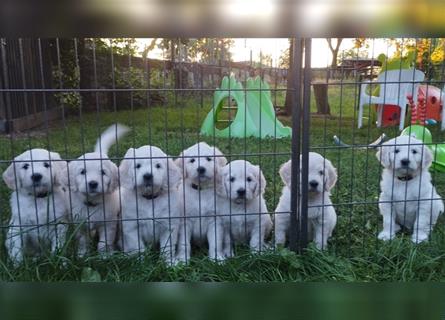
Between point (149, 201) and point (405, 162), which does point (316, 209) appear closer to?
point (405, 162)

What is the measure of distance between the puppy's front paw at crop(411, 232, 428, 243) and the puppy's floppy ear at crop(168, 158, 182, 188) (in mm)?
1859

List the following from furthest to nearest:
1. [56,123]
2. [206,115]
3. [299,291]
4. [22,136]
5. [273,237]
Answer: [206,115], [56,123], [22,136], [273,237], [299,291]

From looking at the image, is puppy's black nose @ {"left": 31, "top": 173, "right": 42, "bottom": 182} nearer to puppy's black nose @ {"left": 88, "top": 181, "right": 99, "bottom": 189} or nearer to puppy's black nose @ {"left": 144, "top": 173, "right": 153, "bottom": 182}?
puppy's black nose @ {"left": 88, "top": 181, "right": 99, "bottom": 189}

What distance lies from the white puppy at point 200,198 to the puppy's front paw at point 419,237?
1500 millimetres

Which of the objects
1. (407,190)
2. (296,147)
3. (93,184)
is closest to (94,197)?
(93,184)

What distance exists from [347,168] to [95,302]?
521 cm

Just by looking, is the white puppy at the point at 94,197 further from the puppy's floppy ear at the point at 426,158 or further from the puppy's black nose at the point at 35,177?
the puppy's floppy ear at the point at 426,158

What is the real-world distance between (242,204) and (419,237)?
1439mm

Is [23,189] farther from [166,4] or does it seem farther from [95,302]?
[166,4]

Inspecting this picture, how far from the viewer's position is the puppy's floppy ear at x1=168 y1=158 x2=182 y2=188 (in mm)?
3744

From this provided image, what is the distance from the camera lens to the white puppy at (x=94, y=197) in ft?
12.0

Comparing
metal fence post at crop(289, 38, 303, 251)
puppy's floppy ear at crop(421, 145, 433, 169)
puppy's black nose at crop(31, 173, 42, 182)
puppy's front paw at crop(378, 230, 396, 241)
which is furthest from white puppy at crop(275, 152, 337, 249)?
puppy's black nose at crop(31, 173, 42, 182)

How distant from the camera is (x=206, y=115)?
9.41 meters

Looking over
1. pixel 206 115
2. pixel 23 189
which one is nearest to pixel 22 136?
pixel 206 115
